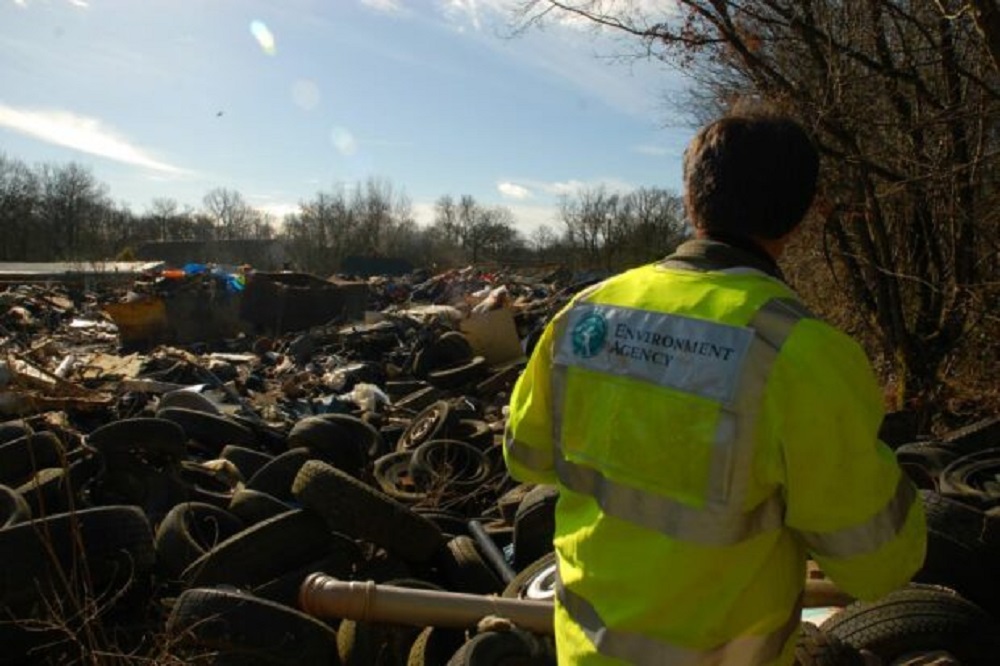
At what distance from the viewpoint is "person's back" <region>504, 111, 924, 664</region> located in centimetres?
136

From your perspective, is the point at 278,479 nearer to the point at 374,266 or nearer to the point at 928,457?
the point at 928,457

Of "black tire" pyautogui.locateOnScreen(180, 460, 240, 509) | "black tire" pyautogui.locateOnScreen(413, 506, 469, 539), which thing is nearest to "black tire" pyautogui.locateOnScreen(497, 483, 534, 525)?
"black tire" pyautogui.locateOnScreen(413, 506, 469, 539)

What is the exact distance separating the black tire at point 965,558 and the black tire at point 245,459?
509 centimetres

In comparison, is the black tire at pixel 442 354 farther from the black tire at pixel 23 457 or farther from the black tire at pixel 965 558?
the black tire at pixel 965 558

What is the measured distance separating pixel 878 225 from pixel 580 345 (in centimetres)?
692

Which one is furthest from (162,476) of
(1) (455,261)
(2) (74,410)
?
(1) (455,261)

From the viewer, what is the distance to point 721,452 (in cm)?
141

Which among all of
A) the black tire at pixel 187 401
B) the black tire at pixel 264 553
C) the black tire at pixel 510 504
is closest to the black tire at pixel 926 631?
the black tire at pixel 264 553

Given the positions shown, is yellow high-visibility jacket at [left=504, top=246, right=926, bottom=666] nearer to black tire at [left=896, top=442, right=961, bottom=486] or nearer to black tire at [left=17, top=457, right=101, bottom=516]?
black tire at [left=896, top=442, right=961, bottom=486]

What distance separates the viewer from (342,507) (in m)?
4.18

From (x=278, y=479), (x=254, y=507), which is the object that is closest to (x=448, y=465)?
(x=278, y=479)

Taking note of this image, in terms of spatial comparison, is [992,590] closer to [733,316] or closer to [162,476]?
[733,316]

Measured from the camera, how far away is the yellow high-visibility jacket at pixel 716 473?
1.35 meters

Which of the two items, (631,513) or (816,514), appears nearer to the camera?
(816,514)
